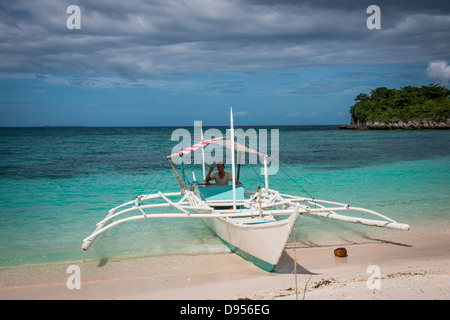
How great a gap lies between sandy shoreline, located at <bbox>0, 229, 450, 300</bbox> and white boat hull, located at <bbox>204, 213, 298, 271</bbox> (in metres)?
0.20

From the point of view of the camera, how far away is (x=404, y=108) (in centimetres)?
7488

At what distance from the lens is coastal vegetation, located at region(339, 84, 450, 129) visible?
6762 centimetres

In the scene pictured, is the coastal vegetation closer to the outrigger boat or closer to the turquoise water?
the turquoise water

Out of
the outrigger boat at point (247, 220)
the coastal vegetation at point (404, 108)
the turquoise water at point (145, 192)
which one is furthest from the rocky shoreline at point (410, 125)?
the outrigger boat at point (247, 220)

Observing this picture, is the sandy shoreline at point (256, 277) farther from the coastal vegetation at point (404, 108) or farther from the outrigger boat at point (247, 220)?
the coastal vegetation at point (404, 108)

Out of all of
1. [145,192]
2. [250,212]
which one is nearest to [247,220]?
[250,212]

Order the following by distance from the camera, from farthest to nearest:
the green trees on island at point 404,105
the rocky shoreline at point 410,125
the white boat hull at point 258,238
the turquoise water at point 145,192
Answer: the green trees on island at point 404,105
the rocky shoreline at point 410,125
the turquoise water at point 145,192
the white boat hull at point 258,238

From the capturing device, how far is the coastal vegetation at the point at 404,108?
67.6 m

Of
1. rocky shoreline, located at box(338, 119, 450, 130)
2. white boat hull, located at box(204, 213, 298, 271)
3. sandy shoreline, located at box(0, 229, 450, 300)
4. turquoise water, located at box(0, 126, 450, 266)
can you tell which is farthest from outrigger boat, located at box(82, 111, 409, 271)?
rocky shoreline, located at box(338, 119, 450, 130)

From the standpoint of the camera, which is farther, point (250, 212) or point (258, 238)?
point (250, 212)

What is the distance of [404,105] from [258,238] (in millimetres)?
80083

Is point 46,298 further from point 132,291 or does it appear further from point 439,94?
point 439,94

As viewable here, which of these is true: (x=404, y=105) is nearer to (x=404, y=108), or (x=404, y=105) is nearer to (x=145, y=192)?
(x=404, y=108)
